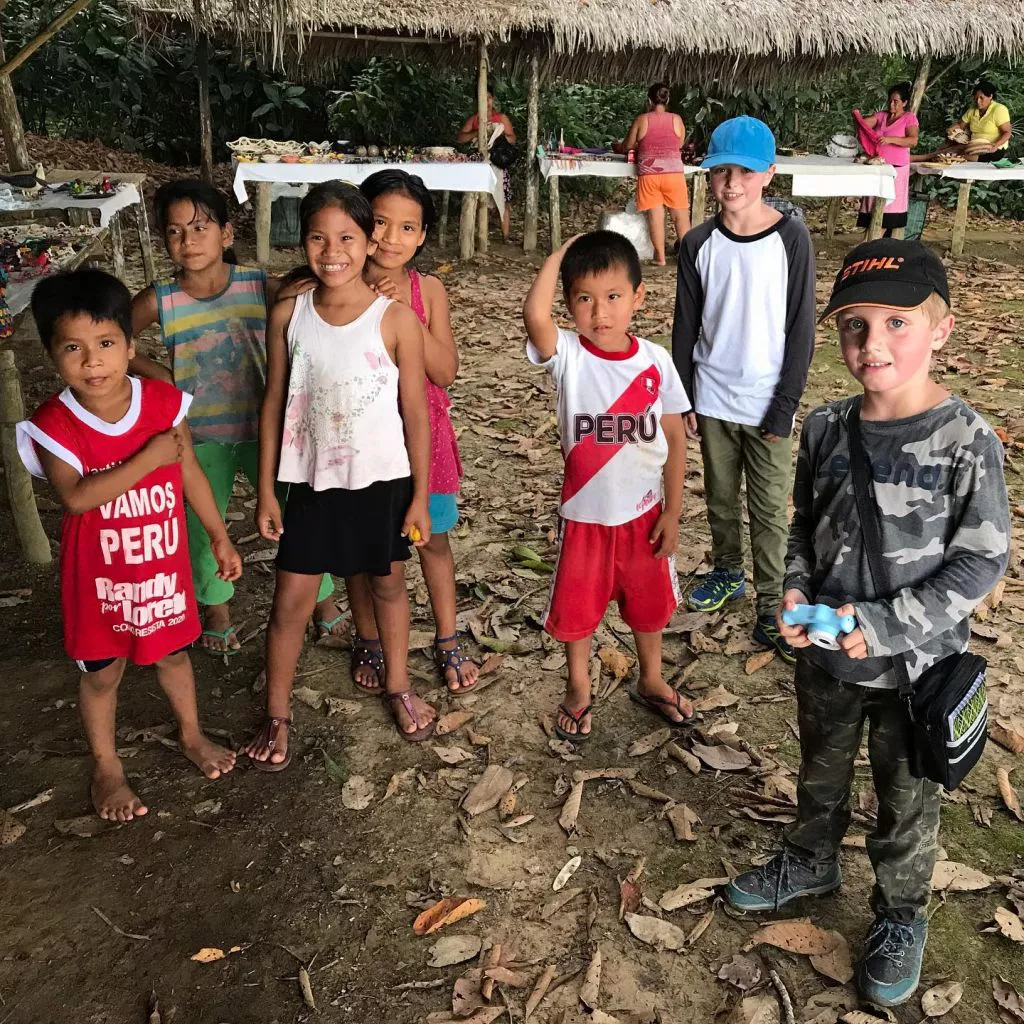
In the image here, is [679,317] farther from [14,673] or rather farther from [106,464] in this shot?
[14,673]

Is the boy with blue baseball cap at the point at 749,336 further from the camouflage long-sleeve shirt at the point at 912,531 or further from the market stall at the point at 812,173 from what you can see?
the market stall at the point at 812,173

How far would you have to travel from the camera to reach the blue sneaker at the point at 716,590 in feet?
14.1

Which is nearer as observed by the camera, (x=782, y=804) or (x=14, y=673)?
(x=782, y=804)

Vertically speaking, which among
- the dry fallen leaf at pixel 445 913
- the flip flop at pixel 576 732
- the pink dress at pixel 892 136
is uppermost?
the pink dress at pixel 892 136

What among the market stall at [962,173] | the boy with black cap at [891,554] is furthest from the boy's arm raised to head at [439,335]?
the market stall at [962,173]

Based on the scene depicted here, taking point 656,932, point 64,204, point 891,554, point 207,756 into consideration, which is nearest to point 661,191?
point 64,204

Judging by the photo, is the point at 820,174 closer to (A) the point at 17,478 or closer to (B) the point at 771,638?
(B) the point at 771,638

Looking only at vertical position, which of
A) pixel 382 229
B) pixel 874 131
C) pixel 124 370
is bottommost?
pixel 124 370

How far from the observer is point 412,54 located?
12.9 meters

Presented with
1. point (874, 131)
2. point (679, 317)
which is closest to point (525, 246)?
point (874, 131)

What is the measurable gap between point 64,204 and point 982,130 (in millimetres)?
11286

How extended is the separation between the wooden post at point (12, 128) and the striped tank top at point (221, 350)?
705cm

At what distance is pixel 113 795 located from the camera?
10.0 ft

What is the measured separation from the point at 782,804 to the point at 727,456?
1.50 meters
